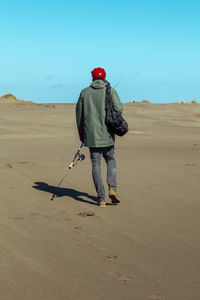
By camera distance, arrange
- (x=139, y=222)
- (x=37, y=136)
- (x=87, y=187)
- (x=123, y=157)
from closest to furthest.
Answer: (x=139, y=222) → (x=87, y=187) → (x=123, y=157) → (x=37, y=136)

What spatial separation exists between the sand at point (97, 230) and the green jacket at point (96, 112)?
0.96 m

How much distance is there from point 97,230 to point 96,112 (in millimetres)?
2024

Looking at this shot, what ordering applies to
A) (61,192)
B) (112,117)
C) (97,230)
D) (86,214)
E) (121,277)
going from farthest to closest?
(61,192) → (112,117) → (86,214) → (97,230) → (121,277)

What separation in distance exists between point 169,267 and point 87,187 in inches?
171

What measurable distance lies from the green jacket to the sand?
3.15ft

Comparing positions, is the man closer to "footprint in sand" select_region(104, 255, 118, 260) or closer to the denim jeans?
the denim jeans

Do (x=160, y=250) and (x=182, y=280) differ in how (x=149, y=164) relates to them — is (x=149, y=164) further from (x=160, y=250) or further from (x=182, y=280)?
(x=182, y=280)

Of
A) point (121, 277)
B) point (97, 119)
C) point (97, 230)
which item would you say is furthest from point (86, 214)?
point (121, 277)

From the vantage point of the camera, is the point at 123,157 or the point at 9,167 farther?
the point at 123,157

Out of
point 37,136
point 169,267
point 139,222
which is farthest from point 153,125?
point 169,267

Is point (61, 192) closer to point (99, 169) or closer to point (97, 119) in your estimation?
point (99, 169)

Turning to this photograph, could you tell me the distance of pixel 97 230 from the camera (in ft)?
18.8

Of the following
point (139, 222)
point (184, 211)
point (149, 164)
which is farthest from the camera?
point (149, 164)

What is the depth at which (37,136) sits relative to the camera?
17172 mm
